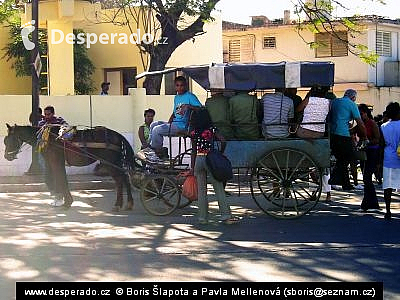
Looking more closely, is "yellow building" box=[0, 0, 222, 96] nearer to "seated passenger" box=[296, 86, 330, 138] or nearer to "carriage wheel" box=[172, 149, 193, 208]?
"carriage wheel" box=[172, 149, 193, 208]

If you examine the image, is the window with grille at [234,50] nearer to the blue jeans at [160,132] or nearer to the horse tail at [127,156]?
the horse tail at [127,156]

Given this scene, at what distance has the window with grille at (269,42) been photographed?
3594 centimetres

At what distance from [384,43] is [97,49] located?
14.6 m

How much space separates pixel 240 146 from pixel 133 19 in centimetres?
1451

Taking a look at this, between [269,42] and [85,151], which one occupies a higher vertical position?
[269,42]

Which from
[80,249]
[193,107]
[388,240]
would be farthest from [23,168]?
[388,240]

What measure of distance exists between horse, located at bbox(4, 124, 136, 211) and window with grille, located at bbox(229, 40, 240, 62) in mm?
24473

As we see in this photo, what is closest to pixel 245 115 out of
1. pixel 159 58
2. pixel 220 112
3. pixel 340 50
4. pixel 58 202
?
pixel 220 112

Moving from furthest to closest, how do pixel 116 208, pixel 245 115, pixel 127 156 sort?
pixel 127 156 < pixel 116 208 < pixel 245 115

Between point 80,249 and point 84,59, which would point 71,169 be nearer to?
point 84,59

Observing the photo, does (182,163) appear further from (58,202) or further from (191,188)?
(58,202)

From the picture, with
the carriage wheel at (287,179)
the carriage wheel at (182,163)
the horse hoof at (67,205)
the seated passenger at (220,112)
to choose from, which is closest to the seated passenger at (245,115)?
the seated passenger at (220,112)

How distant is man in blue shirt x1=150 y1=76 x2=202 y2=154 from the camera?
38.6ft

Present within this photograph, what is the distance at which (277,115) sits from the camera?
11641 millimetres
